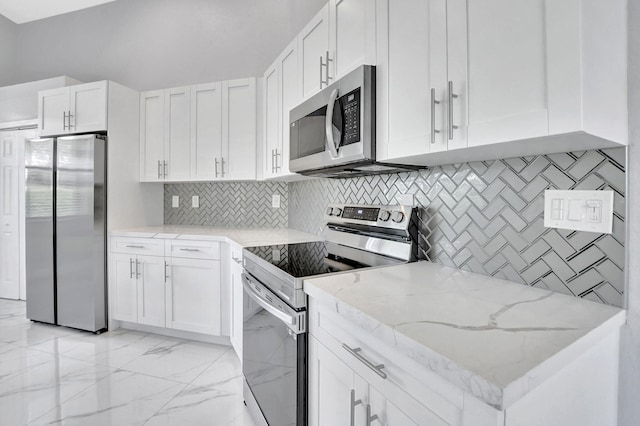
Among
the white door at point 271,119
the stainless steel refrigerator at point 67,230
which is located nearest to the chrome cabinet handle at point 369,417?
the white door at point 271,119

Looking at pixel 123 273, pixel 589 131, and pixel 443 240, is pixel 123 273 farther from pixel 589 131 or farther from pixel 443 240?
pixel 589 131

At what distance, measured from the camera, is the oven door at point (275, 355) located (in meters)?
1.17

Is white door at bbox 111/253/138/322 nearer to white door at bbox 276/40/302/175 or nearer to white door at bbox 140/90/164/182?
white door at bbox 140/90/164/182

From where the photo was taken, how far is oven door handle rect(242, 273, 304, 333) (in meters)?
1.16

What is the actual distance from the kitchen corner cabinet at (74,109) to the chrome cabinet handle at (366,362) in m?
3.01

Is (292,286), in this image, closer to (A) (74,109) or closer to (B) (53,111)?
(A) (74,109)

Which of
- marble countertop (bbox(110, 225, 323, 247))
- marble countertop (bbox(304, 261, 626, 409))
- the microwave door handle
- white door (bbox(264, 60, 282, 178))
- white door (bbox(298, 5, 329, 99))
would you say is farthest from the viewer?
white door (bbox(264, 60, 282, 178))

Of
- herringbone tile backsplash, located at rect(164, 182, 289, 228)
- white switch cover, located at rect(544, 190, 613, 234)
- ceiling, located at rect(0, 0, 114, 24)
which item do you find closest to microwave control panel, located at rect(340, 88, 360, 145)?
white switch cover, located at rect(544, 190, 613, 234)

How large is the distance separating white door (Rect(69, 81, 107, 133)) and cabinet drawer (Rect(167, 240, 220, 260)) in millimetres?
1268

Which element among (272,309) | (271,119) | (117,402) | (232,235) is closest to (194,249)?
(232,235)

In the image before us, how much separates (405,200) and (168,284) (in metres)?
2.13

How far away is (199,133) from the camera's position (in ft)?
9.89

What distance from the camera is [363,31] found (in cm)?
140

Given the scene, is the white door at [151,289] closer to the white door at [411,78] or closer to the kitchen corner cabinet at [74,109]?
the kitchen corner cabinet at [74,109]
